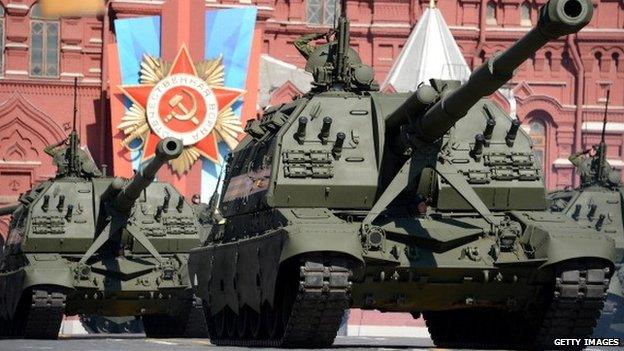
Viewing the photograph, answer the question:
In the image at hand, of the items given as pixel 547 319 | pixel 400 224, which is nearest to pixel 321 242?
pixel 400 224

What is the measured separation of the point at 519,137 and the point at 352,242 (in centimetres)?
377

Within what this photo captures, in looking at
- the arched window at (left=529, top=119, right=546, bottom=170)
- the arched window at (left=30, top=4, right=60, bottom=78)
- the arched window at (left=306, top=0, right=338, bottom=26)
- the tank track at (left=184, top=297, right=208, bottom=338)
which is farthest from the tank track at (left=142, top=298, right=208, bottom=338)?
the arched window at (left=529, top=119, right=546, bottom=170)

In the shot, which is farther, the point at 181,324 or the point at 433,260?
the point at 181,324

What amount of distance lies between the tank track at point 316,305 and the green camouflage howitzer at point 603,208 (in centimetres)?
1973

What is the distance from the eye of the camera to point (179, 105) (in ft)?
198

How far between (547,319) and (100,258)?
44.1 ft

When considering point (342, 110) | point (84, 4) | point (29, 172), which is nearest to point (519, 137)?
point (342, 110)

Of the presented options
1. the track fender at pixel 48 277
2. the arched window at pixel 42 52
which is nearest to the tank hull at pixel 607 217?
the track fender at pixel 48 277

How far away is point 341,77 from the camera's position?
2611 cm

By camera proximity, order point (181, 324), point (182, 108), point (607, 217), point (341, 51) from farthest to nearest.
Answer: point (182, 108) → point (607, 217) → point (181, 324) → point (341, 51)

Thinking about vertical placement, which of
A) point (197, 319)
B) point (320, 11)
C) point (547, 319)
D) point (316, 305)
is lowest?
point (197, 319)

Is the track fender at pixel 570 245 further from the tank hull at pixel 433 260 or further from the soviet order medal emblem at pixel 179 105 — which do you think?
the soviet order medal emblem at pixel 179 105

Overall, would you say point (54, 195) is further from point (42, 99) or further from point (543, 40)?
point (42, 99)

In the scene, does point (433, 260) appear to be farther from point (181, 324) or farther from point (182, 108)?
point (182, 108)
